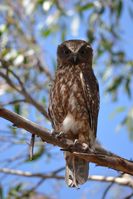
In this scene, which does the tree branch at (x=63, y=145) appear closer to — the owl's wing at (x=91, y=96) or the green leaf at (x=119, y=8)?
the owl's wing at (x=91, y=96)

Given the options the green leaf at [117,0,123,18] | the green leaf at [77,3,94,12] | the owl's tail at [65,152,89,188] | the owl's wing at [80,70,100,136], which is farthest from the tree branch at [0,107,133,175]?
the green leaf at [117,0,123,18]

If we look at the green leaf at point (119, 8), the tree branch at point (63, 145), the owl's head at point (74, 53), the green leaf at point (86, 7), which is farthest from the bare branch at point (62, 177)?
the green leaf at point (119, 8)

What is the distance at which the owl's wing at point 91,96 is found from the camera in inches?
142

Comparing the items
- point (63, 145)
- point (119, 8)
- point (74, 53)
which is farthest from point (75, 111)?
point (119, 8)

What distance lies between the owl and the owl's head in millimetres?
160

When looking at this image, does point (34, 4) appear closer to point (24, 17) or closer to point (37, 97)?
point (24, 17)

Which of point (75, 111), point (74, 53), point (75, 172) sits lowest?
point (75, 172)

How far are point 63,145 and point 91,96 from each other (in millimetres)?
879

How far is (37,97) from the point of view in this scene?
5.69m

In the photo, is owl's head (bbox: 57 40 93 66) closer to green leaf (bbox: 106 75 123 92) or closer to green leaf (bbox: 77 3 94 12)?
green leaf (bbox: 77 3 94 12)

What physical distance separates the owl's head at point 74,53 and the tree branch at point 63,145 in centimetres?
123

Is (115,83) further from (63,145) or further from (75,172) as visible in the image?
(63,145)

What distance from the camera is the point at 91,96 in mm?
3648

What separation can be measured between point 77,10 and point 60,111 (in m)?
2.01
